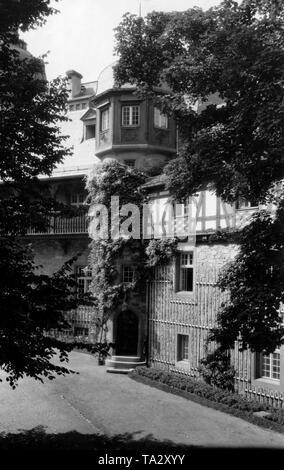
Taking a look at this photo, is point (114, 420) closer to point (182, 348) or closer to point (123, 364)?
point (182, 348)

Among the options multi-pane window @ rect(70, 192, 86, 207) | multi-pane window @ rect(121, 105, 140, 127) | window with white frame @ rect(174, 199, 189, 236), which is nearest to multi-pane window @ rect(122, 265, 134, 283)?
window with white frame @ rect(174, 199, 189, 236)

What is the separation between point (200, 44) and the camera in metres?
9.52

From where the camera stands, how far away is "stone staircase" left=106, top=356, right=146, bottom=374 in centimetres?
2052

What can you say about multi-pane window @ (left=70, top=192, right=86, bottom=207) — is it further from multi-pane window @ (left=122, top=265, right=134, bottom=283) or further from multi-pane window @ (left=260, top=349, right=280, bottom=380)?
multi-pane window @ (left=260, top=349, right=280, bottom=380)

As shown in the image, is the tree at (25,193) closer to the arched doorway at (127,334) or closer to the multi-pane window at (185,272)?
the multi-pane window at (185,272)

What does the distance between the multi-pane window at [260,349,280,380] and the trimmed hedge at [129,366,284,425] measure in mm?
1078

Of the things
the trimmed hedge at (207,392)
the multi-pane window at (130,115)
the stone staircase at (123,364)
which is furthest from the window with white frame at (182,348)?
the multi-pane window at (130,115)

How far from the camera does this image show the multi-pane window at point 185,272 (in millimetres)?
19203

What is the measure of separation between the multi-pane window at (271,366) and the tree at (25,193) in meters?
8.78

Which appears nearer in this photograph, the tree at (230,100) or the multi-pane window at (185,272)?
the tree at (230,100)

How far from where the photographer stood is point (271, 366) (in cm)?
1534

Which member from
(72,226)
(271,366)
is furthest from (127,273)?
(271,366)

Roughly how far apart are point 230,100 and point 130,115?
15.0 meters
